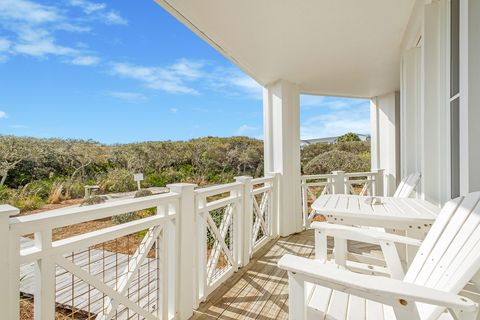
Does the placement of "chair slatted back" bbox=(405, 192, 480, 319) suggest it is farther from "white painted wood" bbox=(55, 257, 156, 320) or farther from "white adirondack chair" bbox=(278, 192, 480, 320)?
"white painted wood" bbox=(55, 257, 156, 320)

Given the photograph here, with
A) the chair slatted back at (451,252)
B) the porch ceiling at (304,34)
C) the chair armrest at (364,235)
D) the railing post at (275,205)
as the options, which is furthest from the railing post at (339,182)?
the chair slatted back at (451,252)

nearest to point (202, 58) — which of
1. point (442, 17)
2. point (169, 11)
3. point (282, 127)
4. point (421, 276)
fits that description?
point (282, 127)

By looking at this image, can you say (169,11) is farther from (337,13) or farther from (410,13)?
(410,13)

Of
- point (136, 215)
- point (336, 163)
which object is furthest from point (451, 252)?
point (336, 163)

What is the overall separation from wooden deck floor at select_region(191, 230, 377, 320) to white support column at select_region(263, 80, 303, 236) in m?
1.00

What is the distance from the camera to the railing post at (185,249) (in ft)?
6.55

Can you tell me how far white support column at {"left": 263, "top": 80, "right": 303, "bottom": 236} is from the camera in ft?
13.9

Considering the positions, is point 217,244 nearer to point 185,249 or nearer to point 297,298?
point 185,249

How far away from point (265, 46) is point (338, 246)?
229 centimetres

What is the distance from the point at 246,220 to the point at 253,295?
35.4 inches

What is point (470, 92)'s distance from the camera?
1.31 metres

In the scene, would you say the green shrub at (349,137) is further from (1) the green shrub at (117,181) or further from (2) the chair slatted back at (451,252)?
(2) the chair slatted back at (451,252)

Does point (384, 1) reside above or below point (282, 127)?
above

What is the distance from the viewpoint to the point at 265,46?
10.1 ft
